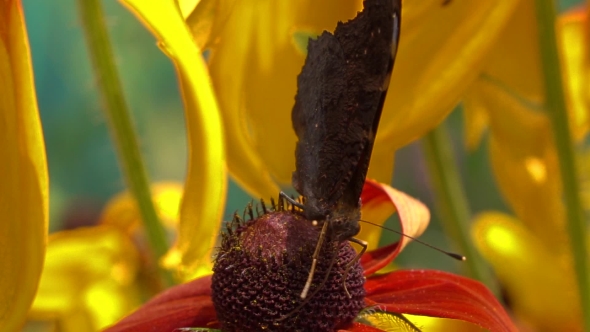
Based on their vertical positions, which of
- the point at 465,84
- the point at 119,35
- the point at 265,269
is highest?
the point at 119,35

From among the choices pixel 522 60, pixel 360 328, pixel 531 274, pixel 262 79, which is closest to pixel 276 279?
pixel 360 328

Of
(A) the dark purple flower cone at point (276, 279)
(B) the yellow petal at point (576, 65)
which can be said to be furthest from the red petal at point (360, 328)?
(B) the yellow petal at point (576, 65)

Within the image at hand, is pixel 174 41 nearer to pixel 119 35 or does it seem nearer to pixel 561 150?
pixel 561 150

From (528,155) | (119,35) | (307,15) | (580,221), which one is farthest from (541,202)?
(119,35)

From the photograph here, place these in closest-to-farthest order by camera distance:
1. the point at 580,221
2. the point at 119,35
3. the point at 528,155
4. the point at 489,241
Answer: the point at 580,221 → the point at 528,155 → the point at 489,241 → the point at 119,35

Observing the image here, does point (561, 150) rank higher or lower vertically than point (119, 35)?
lower

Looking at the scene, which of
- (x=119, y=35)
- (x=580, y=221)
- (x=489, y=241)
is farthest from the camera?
(x=119, y=35)

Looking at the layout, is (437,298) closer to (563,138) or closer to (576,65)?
(563,138)
